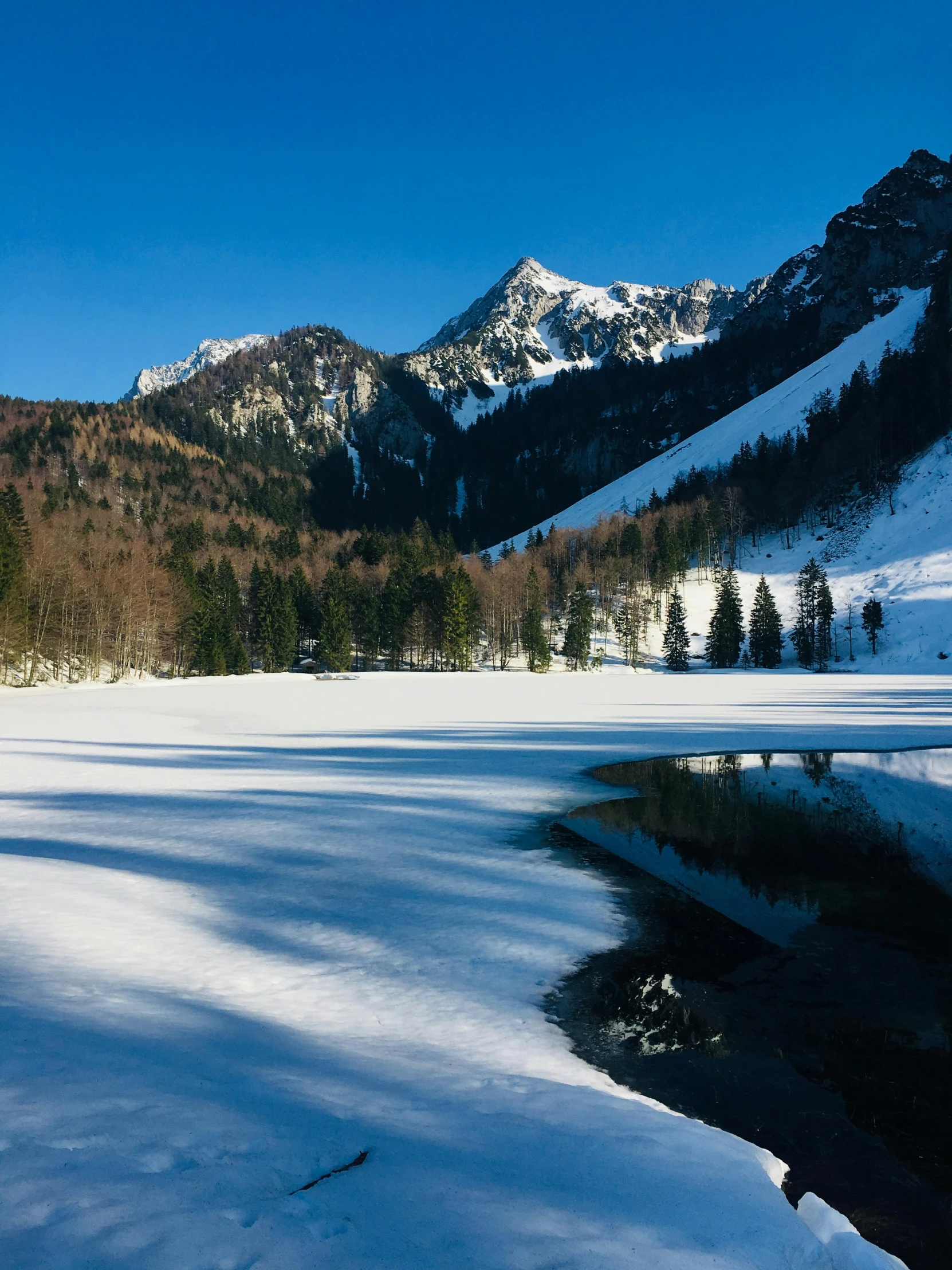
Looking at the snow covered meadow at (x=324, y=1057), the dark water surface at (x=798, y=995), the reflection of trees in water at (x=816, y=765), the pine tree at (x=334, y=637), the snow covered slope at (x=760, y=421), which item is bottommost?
Result: the dark water surface at (x=798, y=995)

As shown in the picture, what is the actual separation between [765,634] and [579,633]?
23.1m

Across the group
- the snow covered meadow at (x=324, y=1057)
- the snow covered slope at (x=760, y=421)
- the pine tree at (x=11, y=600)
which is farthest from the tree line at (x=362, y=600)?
the snow covered meadow at (x=324, y=1057)

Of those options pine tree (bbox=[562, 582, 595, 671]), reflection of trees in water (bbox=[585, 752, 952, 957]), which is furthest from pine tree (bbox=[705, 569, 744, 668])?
reflection of trees in water (bbox=[585, 752, 952, 957])

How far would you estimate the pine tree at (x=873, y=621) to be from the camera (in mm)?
80188

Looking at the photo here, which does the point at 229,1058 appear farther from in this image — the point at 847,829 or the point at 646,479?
the point at 646,479

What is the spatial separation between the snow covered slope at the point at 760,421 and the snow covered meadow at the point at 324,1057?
139804 millimetres

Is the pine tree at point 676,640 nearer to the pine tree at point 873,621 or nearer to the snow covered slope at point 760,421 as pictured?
the pine tree at point 873,621

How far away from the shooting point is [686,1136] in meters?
4.44

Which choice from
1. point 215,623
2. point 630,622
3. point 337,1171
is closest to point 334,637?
point 215,623

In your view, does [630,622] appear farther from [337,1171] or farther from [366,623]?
[337,1171]

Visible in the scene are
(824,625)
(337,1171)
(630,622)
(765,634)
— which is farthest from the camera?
(630,622)

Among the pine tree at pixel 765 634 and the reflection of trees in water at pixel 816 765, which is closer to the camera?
the reflection of trees in water at pixel 816 765

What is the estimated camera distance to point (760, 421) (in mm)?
167000

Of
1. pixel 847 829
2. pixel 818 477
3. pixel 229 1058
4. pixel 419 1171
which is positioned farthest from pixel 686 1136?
pixel 818 477
